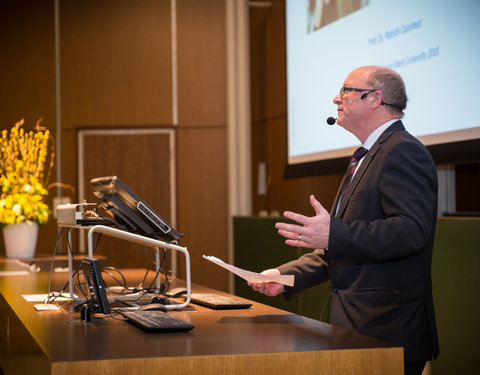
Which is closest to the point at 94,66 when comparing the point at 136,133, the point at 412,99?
the point at 136,133

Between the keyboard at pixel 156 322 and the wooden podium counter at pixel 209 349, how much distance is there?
17 mm

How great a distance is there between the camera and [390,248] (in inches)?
67.9

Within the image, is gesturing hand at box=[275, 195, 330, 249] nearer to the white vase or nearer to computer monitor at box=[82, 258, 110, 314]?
computer monitor at box=[82, 258, 110, 314]

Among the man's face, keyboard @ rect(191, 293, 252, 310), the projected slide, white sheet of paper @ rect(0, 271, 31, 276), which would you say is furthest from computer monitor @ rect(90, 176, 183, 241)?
white sheet of paper @ rect(0, 271, 31, 276)

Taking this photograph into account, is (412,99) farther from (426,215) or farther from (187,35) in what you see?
(187,35)

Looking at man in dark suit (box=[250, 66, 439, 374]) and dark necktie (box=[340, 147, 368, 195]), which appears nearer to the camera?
man in dark suit (box=[250, 66, 439, 374])

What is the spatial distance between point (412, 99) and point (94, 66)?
3935 millimetres

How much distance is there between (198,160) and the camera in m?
6.47

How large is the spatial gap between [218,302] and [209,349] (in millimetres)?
715

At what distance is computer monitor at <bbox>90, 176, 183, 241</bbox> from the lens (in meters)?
2.17

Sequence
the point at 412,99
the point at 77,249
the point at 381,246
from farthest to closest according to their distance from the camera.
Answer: the point at 77,249
the point at 412,99
the point at 381,246

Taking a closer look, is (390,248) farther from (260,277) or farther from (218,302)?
(218,302)

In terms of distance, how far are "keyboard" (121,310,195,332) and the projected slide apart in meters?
1.60

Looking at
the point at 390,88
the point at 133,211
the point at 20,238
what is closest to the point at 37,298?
the point at 133,211
